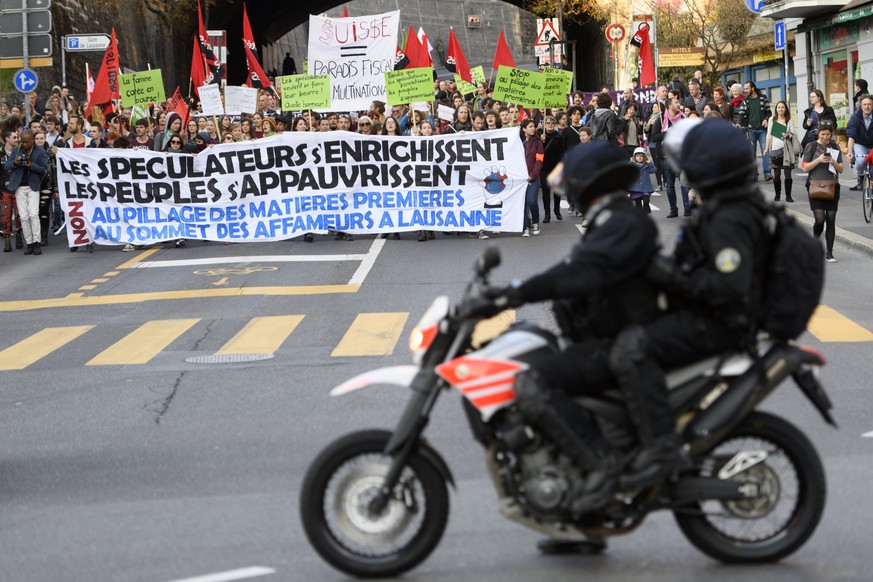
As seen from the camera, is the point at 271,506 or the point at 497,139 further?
the point at 497,139

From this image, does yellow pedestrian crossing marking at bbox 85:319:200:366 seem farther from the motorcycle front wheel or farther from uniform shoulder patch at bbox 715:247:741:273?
uniform shoulder patch at bbox 715:247:741:273

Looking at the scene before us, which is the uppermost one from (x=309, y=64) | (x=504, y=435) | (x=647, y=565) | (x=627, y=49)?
(x=627, y=49)

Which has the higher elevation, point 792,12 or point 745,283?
point 792,12

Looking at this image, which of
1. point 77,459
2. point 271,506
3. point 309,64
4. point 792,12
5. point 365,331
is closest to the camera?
point 271,506

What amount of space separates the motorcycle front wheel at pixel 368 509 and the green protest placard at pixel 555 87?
686 inches

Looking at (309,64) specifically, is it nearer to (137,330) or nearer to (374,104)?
(374,104)

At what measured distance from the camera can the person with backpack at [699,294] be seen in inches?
206

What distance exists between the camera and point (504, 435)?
5277mm

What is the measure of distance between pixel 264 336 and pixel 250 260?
661cm

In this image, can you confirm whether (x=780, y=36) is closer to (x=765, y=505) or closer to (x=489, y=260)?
(x=765, y=505)

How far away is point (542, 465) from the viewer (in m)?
5.32

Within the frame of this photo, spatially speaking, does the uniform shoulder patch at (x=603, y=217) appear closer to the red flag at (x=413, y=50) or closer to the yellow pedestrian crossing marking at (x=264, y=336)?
the yellow pedestrian crossing marking at (x=264, y=336)

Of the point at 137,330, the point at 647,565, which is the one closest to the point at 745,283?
the point at 647,565

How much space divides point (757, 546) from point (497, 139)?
16.2m
